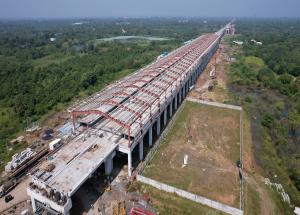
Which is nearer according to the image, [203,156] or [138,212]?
[138,212]

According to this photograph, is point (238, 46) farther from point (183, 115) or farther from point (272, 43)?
point (183, 115)

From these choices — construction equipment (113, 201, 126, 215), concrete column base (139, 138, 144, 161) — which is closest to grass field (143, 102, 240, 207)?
concrete column base (139, 138, 144, 161)

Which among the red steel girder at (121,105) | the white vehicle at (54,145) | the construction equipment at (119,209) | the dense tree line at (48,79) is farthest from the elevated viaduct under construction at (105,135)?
the dense tree line at (48,79)

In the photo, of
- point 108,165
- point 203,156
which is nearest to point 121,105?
point 108,165

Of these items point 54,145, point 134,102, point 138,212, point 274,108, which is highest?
point 134,102

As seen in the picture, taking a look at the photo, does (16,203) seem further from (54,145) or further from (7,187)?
(54,145)

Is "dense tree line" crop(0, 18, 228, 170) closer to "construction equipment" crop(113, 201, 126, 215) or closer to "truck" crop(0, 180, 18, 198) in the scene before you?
"truck" crop(0, 180, 18, 198)

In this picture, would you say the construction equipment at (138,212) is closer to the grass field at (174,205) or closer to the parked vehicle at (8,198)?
the grass field at (174,205)
